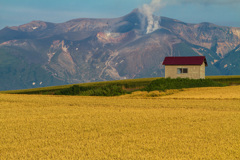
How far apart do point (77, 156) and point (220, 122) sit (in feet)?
39.3

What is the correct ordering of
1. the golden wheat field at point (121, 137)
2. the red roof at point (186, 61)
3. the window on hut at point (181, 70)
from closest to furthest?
the golden wheat field at point (121, 137) → the red roof at point (186, 61) → the window on hut at point (181, 70)

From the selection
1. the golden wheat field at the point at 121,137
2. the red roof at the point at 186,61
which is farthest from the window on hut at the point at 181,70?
the golden wheat field at the point at 121,137

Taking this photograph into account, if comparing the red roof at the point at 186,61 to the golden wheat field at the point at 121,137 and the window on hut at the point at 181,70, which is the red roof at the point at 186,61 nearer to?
the window on hut at the point at 181,70

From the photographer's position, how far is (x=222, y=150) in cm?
1473

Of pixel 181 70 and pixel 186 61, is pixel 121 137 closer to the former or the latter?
pixel 181 70

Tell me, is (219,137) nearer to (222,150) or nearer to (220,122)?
(222,150)

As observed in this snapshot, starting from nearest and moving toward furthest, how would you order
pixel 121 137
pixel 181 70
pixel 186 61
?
pixel 121 137, pixel 181 70, pixel 186 61

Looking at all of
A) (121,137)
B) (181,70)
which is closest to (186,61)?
(181,70)

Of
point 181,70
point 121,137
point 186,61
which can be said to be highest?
point 186,61

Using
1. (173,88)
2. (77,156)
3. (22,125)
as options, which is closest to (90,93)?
(173,88)

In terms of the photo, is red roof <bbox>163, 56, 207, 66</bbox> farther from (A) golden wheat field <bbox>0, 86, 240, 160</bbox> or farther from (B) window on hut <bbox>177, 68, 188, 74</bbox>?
(A) golden wheat field <bbox>0, 86, 240, 160</bbox>

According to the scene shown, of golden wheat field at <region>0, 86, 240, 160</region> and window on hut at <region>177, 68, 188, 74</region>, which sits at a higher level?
window on hut at <region>177, 68, 188, 74</region>

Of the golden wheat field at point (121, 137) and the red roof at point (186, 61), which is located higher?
the red roof at point (186, 61)

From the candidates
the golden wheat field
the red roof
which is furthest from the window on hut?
the golden wheat field
